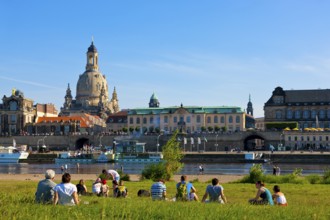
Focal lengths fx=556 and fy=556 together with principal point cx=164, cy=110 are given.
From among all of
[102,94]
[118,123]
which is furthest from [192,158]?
[102,94]

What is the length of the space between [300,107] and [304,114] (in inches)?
65.6

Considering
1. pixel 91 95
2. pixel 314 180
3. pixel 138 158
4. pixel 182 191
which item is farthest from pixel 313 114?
pixel 182 191

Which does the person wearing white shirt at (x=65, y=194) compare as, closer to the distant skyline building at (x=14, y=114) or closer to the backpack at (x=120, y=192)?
the backpack at (x=120, y=192)

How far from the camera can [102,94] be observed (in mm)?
165000

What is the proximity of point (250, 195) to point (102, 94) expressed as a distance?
146 meters

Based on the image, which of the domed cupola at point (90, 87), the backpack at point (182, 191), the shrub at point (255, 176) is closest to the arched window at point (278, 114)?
the domed cupola at point (90, 87)

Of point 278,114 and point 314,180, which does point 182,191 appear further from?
point 278,114

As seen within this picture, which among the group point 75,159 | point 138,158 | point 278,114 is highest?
point 278,114

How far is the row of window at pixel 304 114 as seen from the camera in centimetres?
11344

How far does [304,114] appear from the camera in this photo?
377 ft

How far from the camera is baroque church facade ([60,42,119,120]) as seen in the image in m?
162

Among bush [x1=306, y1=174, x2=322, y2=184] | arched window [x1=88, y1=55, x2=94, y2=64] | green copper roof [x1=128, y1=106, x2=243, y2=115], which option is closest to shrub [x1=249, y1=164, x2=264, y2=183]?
bush [x1=306, y1=174, x2=322, y2=184]

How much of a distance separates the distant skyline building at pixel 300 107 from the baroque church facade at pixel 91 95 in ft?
198

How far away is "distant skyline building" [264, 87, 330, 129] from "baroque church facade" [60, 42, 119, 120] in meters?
60.3
